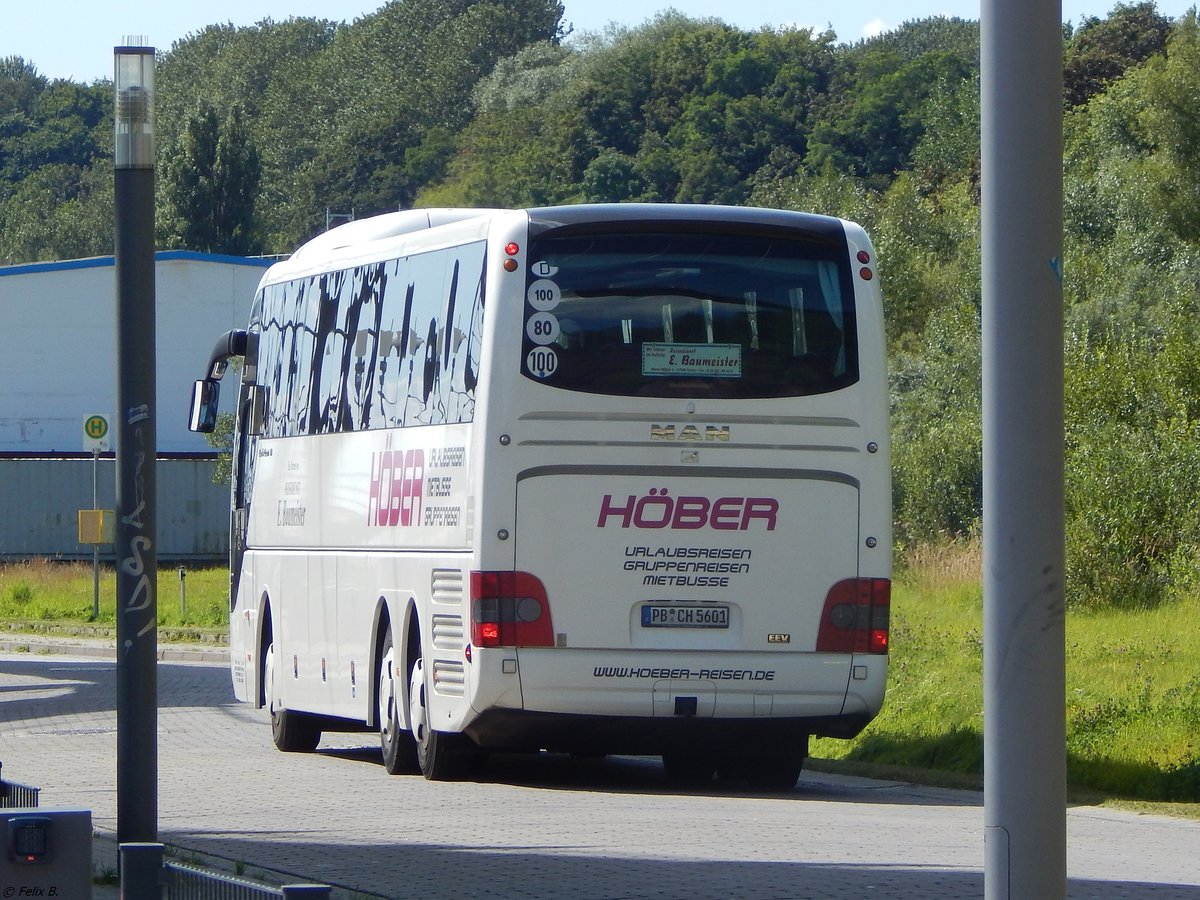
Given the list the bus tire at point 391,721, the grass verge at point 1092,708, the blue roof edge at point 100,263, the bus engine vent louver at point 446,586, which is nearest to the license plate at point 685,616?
the bus engine vent louver at point 446,586

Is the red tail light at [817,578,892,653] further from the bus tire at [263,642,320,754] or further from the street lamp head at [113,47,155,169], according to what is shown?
the street lamp head at [113,47,155,169]

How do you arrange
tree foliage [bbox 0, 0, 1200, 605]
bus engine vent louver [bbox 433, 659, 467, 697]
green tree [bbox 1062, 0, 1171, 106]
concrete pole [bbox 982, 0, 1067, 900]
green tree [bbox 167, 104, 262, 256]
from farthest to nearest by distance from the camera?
1. green tree [bbox 167, 104, 262, 256]
2. green tree [bbox 1062, 0, 1171, 106]
3. tree foliage [bbox 0, 0, 1200, 605]
4. bus engine vent louver [bbox 433, 659, 467, 697]
5. concrete pole [bbox 982, 0, 1067, 900]

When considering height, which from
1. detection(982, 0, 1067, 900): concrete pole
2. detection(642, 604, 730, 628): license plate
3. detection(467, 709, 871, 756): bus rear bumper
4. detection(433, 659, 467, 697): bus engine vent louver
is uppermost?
detection(982, 0, 1067, 900): concrete pole

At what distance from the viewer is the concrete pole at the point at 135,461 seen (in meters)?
7.61

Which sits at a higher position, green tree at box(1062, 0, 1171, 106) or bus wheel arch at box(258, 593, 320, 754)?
green tree at box(1062, 0, 1171, 106)

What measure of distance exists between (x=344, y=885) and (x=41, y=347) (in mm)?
51446

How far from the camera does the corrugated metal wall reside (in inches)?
1938

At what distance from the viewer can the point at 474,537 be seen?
508 inches

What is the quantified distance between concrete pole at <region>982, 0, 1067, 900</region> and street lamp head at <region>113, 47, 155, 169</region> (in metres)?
3.78

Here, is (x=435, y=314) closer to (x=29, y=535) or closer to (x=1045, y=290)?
(x=1045, y=290)

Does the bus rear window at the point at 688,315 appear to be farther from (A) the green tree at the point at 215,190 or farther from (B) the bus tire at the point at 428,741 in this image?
(A) the green tree at the point at 215,190

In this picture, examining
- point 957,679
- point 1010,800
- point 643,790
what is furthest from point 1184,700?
point 1010,800

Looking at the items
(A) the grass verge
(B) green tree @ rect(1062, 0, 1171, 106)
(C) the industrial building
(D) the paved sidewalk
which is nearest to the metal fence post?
(A) the grass verge

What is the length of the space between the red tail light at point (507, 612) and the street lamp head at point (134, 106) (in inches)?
218
